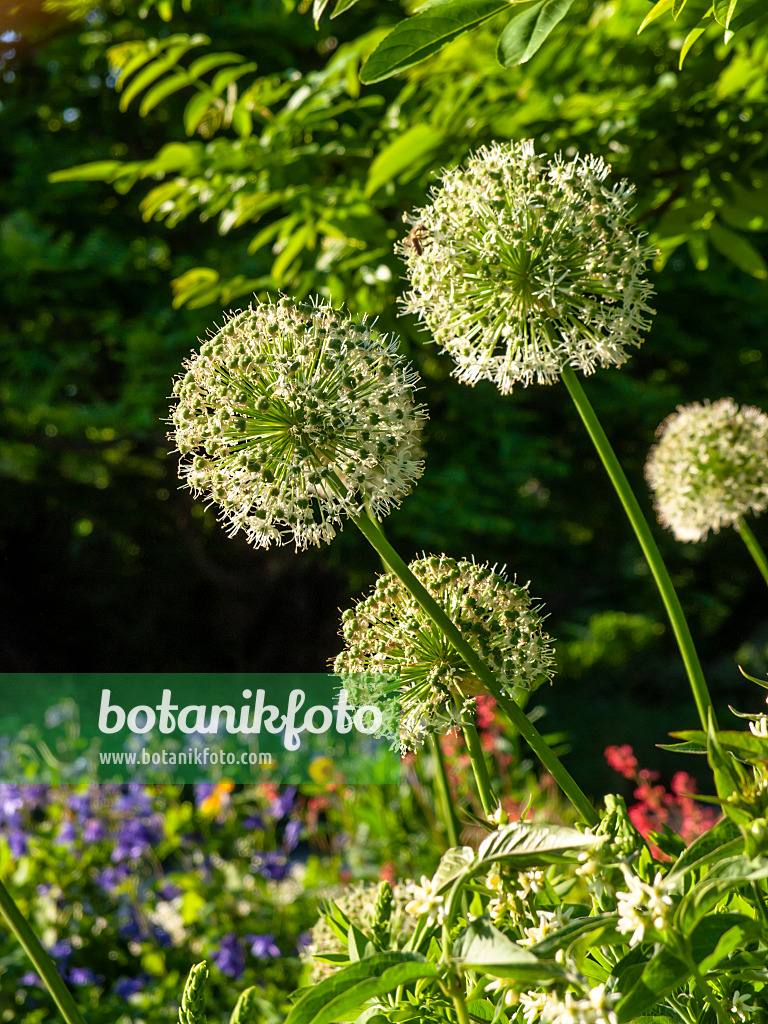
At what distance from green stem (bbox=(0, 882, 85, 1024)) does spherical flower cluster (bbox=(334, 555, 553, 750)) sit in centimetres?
48

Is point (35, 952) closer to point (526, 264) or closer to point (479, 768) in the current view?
point (479, 768)

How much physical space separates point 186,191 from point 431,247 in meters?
1.38

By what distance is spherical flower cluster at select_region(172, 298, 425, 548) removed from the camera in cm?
107

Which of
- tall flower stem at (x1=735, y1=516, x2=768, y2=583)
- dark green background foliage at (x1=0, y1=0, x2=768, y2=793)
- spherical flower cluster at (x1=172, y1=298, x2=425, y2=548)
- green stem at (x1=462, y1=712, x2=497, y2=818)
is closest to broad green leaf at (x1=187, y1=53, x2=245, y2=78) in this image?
→ spherical flower cluster at (x1=172, y1=298, x2=425, y2=548)

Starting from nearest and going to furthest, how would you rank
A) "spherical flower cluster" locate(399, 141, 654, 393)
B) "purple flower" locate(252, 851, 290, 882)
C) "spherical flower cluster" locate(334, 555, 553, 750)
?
"spherical flower cluster" locate(334, 555, 553, 750) → "spherical flower cluster" locate(399, 141, 654, 393) → "purple flower" locate(252, 851, 290, 882)

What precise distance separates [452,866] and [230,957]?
2.18m

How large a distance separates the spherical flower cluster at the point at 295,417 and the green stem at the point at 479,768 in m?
0.29

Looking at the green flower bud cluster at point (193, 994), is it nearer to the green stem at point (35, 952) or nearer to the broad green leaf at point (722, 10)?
the green stem at point (35, 952)

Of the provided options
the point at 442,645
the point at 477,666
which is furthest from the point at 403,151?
the point at 477,666

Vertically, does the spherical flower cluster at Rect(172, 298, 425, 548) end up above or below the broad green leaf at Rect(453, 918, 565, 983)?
above

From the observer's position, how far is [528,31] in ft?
3.60

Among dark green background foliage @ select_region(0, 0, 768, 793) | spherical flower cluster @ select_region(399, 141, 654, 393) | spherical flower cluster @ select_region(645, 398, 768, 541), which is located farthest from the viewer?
dark green background foliage @ select_region(0, 0, 768, 793)

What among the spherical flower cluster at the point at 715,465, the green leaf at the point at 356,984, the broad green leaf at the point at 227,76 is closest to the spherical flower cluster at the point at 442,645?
the green leaf at the point at 356,984

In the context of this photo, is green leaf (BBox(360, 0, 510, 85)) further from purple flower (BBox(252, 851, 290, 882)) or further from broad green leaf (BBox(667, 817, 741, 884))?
purple flower (BBox(252, 851, 290, 882))
